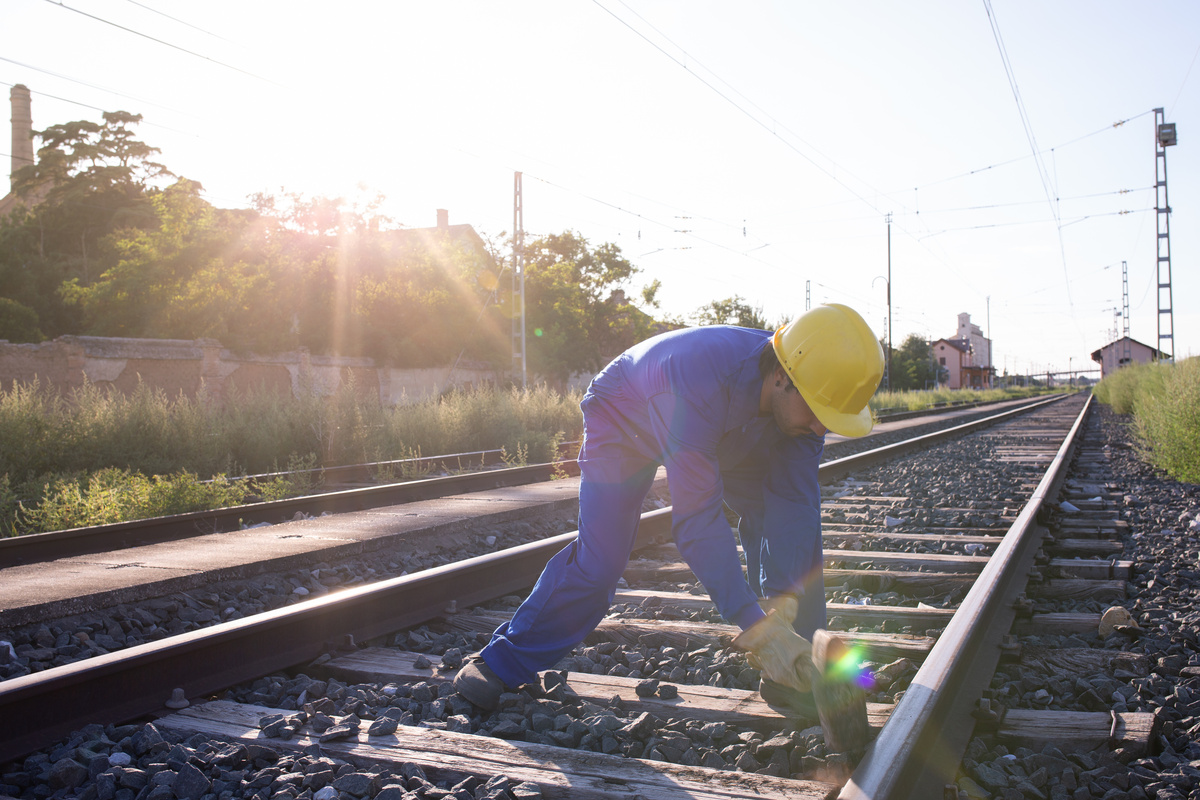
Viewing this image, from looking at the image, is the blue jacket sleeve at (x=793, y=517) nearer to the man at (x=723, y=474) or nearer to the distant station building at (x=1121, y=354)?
the man at (x=723, y=474)

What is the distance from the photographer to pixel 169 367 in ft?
63.2

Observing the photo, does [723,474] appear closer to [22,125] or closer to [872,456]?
[872,456]

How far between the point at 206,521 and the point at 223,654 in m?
4.36

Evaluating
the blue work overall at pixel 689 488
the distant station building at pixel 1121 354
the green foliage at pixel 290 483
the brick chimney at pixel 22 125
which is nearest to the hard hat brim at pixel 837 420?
the blue work overall at pixel 689 488

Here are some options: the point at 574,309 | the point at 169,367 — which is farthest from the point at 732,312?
the point at 169,367

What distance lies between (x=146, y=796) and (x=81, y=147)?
42588 millimetres

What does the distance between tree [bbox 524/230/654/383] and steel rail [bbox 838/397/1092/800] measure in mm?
32830

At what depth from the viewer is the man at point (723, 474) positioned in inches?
91.7

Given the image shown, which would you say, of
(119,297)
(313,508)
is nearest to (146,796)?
(313,508)

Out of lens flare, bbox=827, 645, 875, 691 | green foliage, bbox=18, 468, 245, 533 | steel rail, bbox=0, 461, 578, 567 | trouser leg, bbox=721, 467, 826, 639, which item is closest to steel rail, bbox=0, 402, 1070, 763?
trouser leg, bbox=721, 467, 826, 639

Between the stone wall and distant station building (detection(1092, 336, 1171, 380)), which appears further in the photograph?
distant station building (detection(1092, 336, 1171, 380))

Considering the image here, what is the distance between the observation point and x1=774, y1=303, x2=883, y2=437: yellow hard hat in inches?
95.3

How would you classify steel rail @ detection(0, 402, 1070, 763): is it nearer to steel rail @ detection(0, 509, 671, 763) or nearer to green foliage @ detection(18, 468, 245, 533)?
steel rail @ detection(0, 509, 671, 763)

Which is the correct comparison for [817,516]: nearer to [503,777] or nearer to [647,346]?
[647,346]
